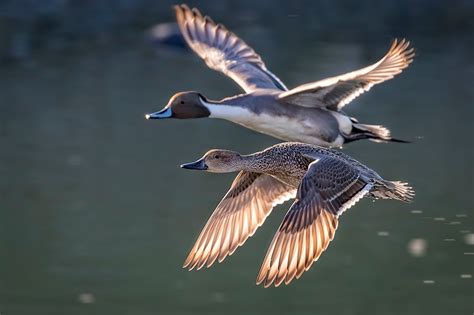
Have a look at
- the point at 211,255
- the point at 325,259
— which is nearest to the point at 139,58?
the point at 325,259

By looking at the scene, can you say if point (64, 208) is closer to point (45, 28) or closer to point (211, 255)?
point (211, 255)

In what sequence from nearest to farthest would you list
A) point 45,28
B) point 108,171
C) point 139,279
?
point 139,279
point 108,171
point 45,28

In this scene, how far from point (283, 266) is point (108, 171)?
6.91 meters

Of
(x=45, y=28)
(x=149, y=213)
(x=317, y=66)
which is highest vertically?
(x=45, y=28)

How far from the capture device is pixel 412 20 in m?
19.6

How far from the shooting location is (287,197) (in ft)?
26.0

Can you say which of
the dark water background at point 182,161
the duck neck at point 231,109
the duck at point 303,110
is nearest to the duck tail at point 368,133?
the duck at point 303,110

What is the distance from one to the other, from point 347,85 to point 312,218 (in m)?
1.93

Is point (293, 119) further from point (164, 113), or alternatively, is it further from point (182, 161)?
point (182, 161)

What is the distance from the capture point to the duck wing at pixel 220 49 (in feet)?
31.8

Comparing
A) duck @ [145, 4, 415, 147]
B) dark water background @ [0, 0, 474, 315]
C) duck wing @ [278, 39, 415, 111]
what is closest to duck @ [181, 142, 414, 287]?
duck wing @ [278, 39, 415, 111]

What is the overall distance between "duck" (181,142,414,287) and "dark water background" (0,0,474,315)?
7.37ft

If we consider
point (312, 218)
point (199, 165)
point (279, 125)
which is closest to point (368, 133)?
point (279, 125)

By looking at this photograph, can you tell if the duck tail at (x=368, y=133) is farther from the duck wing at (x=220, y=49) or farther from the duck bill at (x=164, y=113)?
the duck bill at (x=164, y=113)
